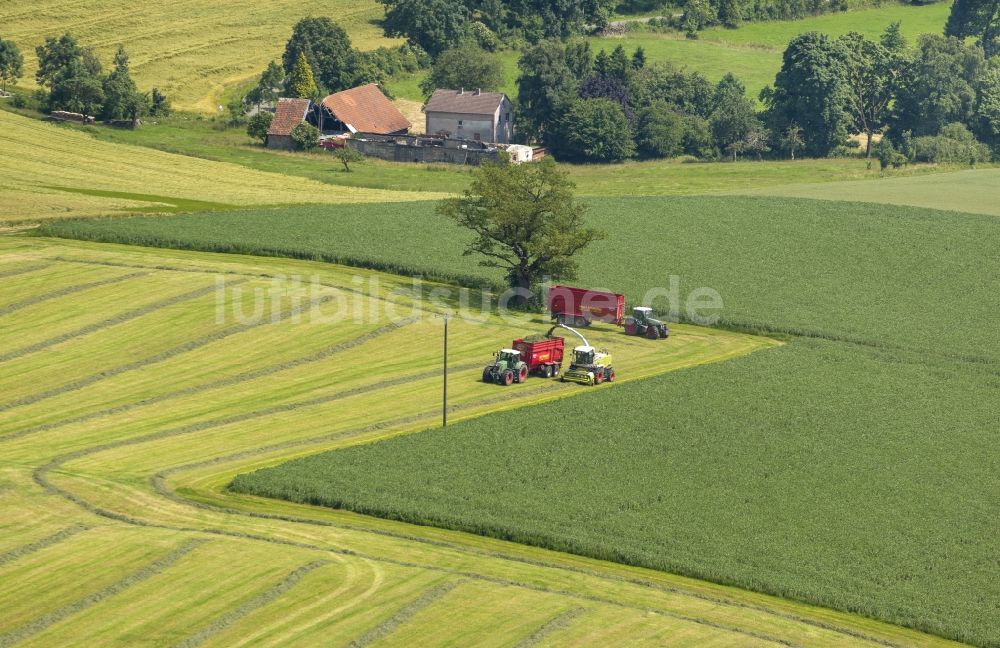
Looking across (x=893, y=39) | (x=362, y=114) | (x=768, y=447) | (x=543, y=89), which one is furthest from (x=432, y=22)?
(x=768, y=447)

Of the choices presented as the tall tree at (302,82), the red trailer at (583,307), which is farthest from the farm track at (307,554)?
the tall tree at (302,82)

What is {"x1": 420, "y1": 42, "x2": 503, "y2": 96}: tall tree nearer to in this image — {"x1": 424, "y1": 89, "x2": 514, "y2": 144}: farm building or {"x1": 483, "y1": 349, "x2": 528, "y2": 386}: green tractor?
{"x1": 424, "y1": 89, "x2": 514, "y2": 144}: farm building

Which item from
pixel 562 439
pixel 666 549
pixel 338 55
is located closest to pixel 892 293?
pixel 562 439

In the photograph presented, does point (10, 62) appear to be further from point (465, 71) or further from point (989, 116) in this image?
point (989, 116)

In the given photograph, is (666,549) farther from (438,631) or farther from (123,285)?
(123,285)

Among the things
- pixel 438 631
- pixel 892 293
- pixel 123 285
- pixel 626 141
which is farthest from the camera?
pixel 626 141

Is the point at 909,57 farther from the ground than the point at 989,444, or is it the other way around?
the point at 909,57
